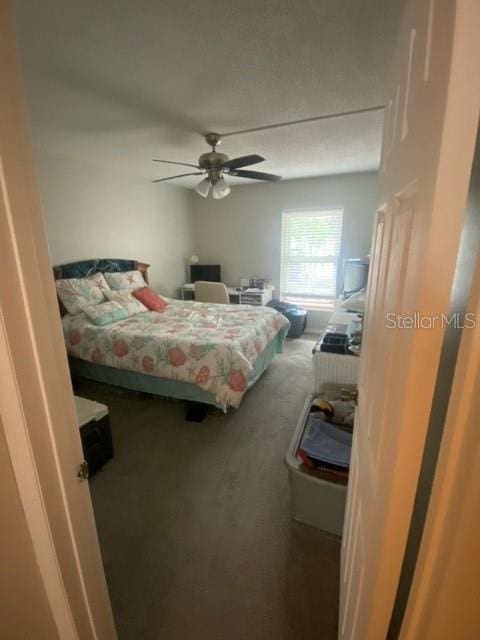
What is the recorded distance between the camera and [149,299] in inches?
140

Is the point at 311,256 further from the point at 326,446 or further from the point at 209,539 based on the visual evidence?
the point at 209,539

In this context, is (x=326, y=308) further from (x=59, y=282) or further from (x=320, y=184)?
(x=59, y=282)

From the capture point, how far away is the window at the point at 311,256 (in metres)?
4.45

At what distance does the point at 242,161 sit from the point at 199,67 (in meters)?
0.83

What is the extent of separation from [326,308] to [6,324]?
4.60 meters

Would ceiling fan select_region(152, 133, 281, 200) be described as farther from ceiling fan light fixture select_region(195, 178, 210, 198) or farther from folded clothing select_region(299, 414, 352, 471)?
folded clothing select_region(299, 414, 352, 471)

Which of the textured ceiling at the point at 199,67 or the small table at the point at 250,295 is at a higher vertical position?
the textured ceiling at the point at 199,67

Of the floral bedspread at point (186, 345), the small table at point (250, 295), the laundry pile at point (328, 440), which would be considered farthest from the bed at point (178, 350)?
the small table at point (250, 295)

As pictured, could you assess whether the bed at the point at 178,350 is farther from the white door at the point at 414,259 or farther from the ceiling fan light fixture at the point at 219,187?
the white door at the point at 414,259

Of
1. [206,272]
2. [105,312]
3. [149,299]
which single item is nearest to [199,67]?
[105,312]

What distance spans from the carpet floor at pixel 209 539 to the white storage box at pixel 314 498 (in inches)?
2.4

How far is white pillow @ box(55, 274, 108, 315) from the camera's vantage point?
2.97m

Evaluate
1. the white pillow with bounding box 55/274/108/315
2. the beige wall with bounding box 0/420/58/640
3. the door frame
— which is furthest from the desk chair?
the beige wall with bounding box 0/420/58/640

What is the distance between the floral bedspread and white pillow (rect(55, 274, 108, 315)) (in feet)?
0.38
